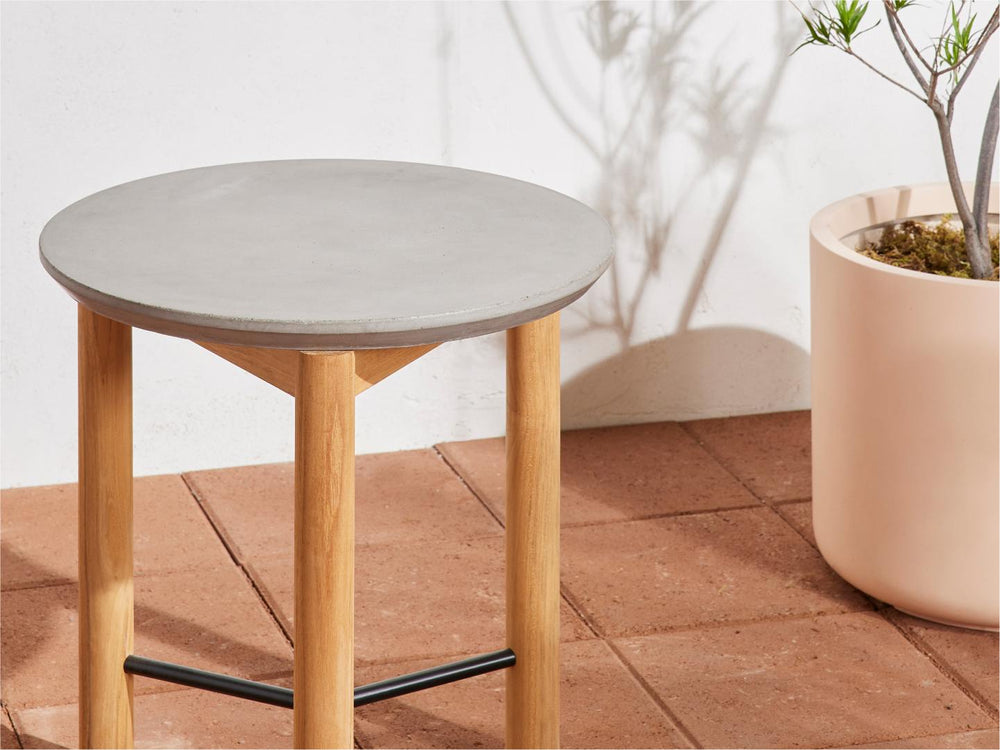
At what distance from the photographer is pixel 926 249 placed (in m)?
2.34

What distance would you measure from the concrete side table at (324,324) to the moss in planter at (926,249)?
0.86 m

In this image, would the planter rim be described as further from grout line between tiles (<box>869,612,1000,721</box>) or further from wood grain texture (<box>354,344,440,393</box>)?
wood grain texture (<box>354,344,440,393</box>)

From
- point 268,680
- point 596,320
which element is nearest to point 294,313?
point 268,680

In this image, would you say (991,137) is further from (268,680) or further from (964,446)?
(268,680)

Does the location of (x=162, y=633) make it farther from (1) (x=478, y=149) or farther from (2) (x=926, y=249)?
(2) (x=926, y=249)

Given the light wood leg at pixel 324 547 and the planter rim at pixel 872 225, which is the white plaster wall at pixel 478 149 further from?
the light wood leg at pixel 324 547

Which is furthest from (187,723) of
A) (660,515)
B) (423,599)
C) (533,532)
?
(660,515)

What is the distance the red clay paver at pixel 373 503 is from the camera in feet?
8.23

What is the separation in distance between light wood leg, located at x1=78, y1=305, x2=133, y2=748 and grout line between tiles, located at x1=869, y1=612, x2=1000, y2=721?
1143 millimetres

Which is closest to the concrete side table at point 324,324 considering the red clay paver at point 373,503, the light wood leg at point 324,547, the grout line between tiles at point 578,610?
the light wood leg at point 324,547

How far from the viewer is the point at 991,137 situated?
218 centimetres

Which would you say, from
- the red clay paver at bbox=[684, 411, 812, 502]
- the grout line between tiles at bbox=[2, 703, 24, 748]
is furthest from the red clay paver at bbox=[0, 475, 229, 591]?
the red clay paver at bbox=[684, 411, 812, 502]

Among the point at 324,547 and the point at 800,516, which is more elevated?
the point at 324,547

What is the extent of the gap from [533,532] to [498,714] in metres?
0.41
